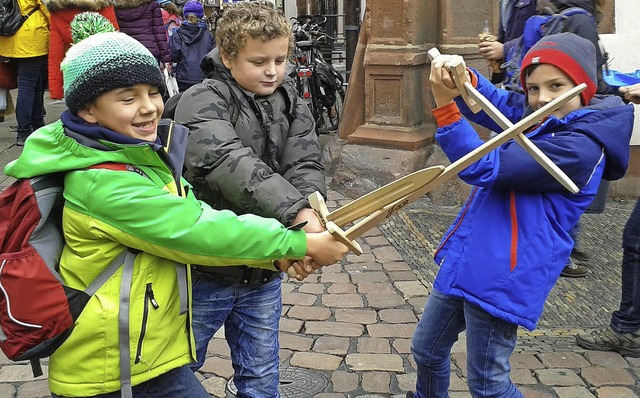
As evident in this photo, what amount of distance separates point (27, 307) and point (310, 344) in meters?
2.25

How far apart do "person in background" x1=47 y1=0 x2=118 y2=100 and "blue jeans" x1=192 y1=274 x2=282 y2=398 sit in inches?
207

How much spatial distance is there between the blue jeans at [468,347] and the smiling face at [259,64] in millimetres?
997

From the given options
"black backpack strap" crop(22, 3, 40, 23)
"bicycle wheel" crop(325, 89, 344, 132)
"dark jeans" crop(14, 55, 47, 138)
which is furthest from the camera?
"bicycle wheel" crop(325, 89, 344, 132)

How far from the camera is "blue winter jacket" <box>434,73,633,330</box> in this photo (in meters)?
2.42

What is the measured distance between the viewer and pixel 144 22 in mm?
7961

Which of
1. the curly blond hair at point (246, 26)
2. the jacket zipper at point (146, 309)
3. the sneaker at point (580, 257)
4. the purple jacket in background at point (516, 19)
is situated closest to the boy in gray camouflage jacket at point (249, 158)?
the curly blond hair at point (246, 26)

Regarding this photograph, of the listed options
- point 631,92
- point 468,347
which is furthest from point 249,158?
point 631,92

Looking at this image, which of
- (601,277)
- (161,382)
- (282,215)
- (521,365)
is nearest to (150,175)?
(282,215)

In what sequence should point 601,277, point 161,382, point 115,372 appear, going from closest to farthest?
point 115,372
point 161,382
point 601,277

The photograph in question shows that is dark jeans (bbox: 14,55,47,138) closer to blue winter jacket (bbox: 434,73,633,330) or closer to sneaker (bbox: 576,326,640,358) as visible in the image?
sneaker (bbox: 576,326,640,358)

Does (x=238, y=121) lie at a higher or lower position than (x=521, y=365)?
higher

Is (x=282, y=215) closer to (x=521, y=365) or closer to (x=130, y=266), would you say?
(x=130, y=266)

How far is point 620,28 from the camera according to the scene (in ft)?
20.9

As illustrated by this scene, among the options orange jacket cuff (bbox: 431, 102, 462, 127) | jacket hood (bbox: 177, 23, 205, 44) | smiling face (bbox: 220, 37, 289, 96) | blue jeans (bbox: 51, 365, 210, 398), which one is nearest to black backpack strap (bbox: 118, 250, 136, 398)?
blue jeans (bbox: 51, 365, 210, 398)
